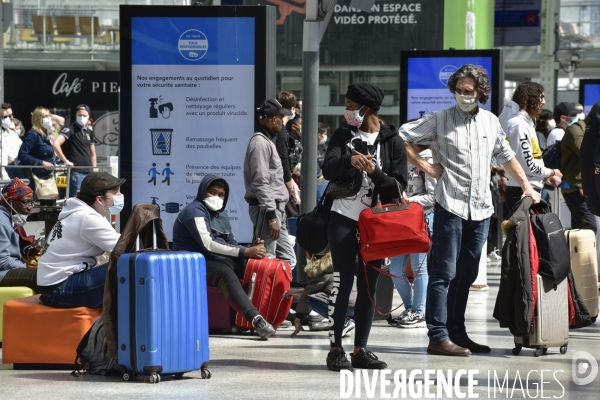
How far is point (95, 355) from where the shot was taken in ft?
22.6

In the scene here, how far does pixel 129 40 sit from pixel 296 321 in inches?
109

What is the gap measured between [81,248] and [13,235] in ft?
4.53

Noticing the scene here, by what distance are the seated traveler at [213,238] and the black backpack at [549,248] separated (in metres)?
2.05

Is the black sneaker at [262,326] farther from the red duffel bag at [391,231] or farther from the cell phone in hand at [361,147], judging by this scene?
the cell phone in hand at [361,147]

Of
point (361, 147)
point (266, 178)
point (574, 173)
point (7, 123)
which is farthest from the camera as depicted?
point (7, 123)

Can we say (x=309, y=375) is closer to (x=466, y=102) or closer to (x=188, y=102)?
(x=466, y=102)

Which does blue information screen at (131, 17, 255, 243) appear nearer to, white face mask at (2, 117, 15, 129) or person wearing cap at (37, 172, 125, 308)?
person wearing cap at (37, 172, 125, 308)

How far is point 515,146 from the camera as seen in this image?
30.3 feet

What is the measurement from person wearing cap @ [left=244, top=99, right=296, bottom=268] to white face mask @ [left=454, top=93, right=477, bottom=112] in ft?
6.33

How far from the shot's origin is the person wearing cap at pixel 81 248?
7.14 metres

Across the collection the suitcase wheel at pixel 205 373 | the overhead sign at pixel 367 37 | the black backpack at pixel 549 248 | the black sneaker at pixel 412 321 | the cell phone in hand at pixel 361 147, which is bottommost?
the black sneaker at pixel 412 321

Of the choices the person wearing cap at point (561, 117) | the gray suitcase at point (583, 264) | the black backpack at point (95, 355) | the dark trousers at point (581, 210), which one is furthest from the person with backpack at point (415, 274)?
the person wearing cap at point (561, 117)

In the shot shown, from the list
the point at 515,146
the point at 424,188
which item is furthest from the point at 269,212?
the point at 515,146

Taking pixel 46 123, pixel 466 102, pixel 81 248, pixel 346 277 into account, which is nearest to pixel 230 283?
pixel 81 248
